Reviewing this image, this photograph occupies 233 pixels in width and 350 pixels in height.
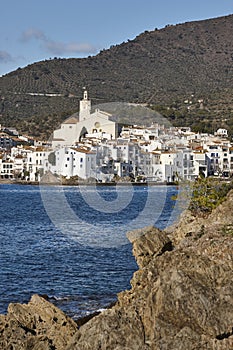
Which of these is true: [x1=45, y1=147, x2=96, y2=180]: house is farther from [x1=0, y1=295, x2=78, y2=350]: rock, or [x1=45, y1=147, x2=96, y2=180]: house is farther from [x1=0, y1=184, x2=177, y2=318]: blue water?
[x1=0, y1=295, x2=78, y2=350]: rock

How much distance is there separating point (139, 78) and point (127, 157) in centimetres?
5826

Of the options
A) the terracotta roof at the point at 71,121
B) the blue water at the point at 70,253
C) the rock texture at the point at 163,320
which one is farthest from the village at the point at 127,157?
the rock texture at the point at 163,320

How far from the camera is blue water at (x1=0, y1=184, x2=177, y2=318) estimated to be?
16.2 metres

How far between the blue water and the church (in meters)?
40.2

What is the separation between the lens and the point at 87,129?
89.1 meters

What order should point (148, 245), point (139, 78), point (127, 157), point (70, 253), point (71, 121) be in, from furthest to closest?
point (139, 78) < point (71, 121) < point (127, 157) < point (70, 253) < point (148, 245)

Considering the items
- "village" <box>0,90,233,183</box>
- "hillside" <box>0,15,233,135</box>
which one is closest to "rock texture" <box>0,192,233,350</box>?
"village" <box>0,90,233,183</box>

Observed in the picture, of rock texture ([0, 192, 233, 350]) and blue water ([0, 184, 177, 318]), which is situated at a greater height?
rock texture ([0, 192, 233, 350])

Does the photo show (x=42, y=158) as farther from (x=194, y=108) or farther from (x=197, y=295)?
(x=197, y=295)

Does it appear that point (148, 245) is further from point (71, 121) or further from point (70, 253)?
point (71, 121)

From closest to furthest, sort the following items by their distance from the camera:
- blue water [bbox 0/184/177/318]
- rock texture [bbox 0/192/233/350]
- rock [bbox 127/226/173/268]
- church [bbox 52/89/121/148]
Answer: rock texture [bbox 0/192/233/350]
rock [bbox 127/226/173/268]
blue water [bbox 0/184/177/318]
church [bbox 52/89/121/148]

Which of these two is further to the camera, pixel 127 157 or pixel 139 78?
pixel 139 78

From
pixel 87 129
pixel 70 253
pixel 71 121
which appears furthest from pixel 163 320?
pixel 71 121

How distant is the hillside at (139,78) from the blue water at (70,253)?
2468 inches
